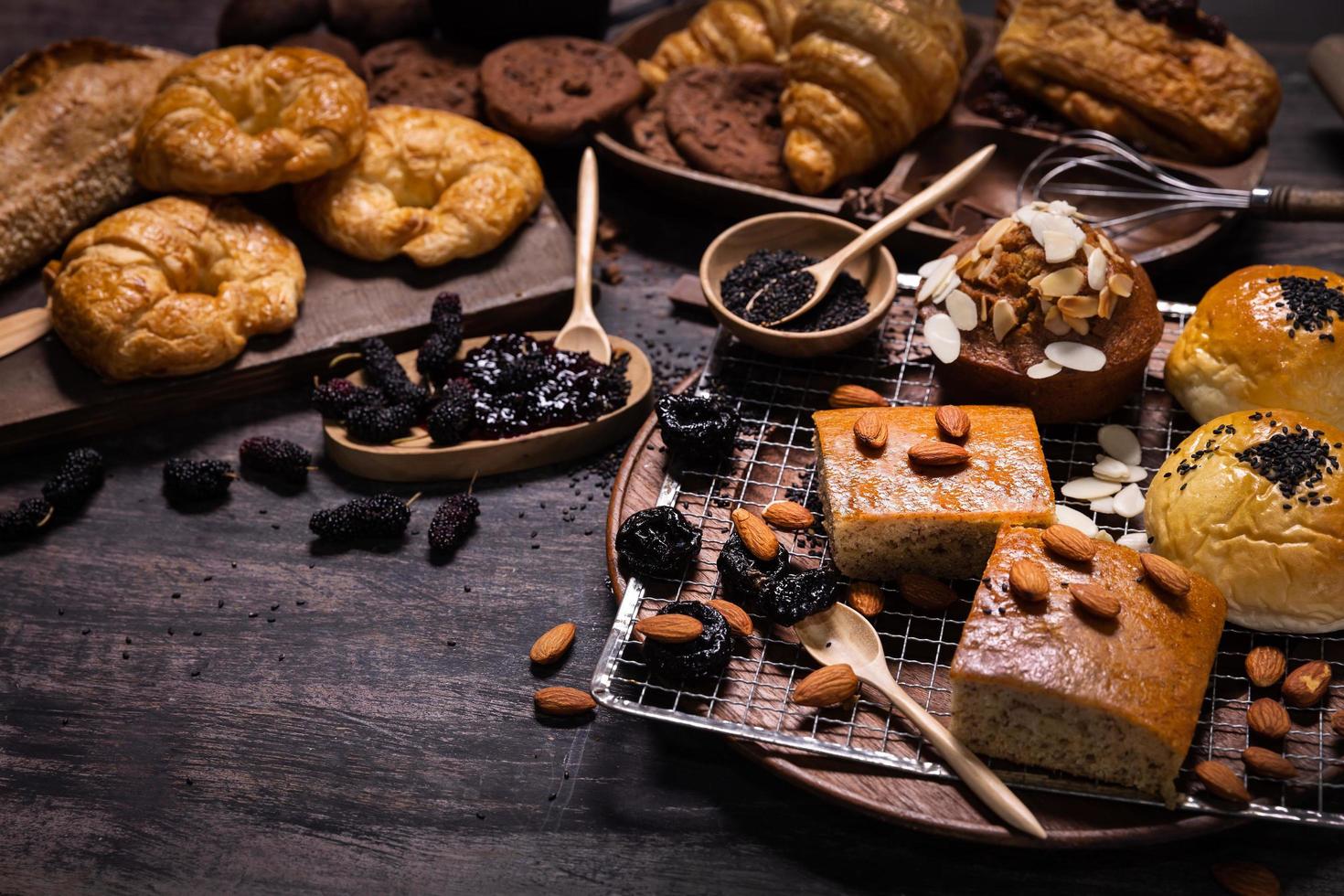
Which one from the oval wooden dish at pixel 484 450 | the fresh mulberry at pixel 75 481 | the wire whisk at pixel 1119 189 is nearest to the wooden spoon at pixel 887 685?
the oval wooden dish at pixel 484 450

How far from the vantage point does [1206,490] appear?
2.98 meters

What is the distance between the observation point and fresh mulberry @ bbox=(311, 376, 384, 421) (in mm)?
3854

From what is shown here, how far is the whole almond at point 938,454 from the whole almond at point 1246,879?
1.26 m

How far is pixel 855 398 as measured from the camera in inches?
145

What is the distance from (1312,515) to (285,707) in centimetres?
296

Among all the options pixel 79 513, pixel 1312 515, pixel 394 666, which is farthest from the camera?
pixel 79 513

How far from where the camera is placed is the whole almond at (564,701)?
3131 mm

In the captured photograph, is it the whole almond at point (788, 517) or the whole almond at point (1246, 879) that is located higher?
the whole almond at point (788, 517)

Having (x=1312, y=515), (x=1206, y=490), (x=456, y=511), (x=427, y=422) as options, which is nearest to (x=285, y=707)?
(x=456, y=511)

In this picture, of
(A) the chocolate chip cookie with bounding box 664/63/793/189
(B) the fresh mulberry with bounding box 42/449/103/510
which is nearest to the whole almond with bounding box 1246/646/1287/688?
(A) the chocolate chip cookie with bounding box 664/63/793/189

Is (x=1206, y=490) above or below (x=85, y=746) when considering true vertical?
above

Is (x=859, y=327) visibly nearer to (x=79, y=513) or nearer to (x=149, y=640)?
(x=149, y=640)

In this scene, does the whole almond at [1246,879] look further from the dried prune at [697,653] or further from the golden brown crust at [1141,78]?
the golden brown crust at [1141,78]

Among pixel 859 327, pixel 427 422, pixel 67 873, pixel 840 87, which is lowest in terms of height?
pixel 67 873
